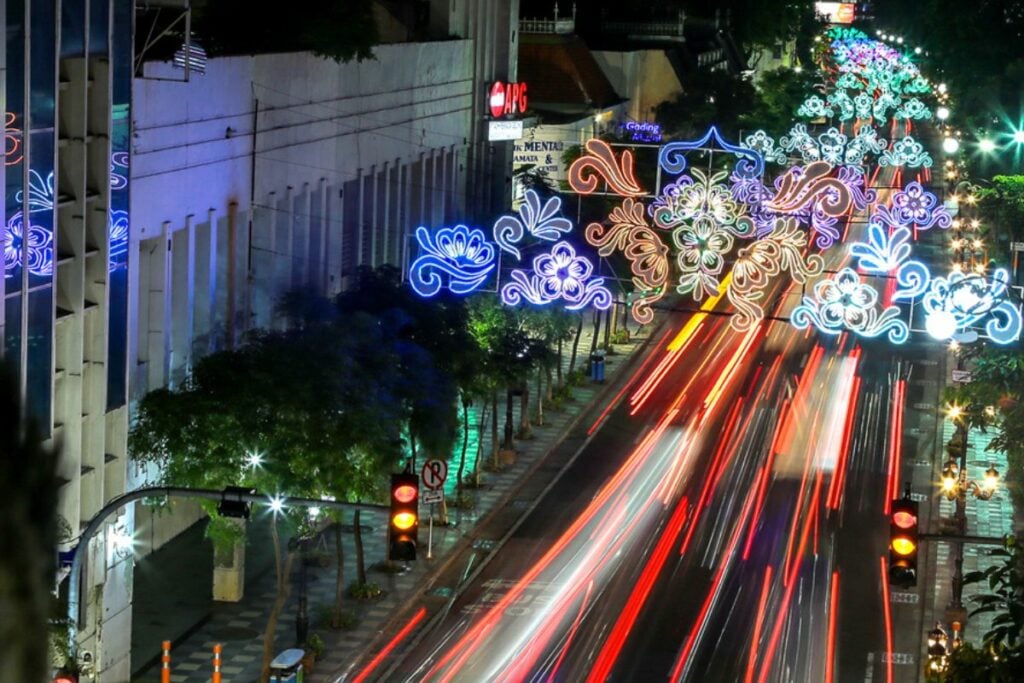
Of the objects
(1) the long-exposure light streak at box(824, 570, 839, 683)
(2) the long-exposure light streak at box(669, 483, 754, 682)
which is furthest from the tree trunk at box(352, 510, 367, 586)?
(1) the long-exposure light streak at box(824, 570, 839, 683)

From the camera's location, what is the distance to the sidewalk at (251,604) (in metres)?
31.2

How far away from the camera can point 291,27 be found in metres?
46.8

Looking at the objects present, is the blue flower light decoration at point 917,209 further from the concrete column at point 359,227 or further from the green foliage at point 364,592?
the green foliage at point 364,592

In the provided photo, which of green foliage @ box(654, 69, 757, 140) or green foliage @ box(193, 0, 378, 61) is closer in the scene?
green foliage @ box(193, 0, 378, 61)

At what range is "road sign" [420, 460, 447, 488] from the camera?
114 feet

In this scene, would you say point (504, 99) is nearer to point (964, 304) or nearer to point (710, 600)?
point (964, 304)

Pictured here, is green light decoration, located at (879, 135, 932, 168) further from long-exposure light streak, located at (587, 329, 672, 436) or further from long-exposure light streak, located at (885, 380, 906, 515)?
long-exposure light streak, located at (885, 380, 906, 515)

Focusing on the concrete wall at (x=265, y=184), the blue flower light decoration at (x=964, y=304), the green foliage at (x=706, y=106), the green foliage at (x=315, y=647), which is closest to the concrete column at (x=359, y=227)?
the concrete wall at (x=265, y=184)

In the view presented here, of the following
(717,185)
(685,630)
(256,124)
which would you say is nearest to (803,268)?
(717,185)

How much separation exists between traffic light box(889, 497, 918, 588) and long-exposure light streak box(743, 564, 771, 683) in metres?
10.5

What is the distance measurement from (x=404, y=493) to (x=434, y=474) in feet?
49.2

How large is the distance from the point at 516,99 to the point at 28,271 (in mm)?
44064

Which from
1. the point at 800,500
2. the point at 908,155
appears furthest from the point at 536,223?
the point at 908,155

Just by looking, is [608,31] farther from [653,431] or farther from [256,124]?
[256,124]
